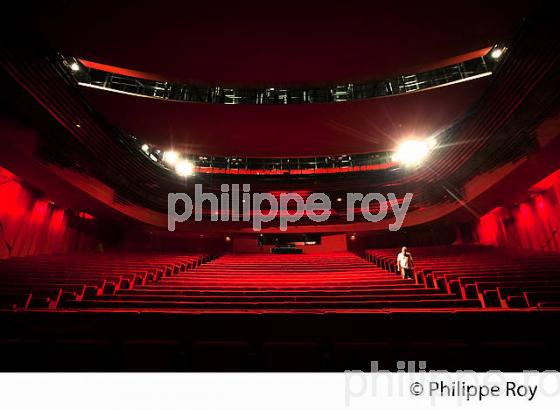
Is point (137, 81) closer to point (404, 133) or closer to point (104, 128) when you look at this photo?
point (104, 128)

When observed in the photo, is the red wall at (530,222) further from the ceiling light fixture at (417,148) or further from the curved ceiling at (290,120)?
the curved ceiling at (290,120)

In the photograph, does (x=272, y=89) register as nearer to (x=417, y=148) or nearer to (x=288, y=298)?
(x=417, y=148)

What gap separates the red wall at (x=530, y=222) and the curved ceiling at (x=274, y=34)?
179 inches

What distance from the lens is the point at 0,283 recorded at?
411cm

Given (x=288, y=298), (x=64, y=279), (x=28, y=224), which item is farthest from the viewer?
(x=28, y=224)

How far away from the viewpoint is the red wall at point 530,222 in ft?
22.4

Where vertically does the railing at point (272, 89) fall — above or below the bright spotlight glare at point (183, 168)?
above

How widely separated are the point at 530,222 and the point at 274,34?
889 cm

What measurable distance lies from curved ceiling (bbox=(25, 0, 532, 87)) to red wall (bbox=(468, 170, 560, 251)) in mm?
4544

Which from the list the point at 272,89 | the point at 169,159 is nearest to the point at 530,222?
the point at 272,89

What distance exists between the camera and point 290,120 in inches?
→ 256

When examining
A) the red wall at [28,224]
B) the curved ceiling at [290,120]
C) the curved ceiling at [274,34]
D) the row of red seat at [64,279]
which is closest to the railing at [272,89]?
the curved ceiling at [290,120]

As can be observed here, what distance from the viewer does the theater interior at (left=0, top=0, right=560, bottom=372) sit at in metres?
2.28

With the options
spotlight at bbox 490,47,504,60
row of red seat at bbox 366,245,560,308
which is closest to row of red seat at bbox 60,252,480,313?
row of red seat at bbox 366,245,560,308
